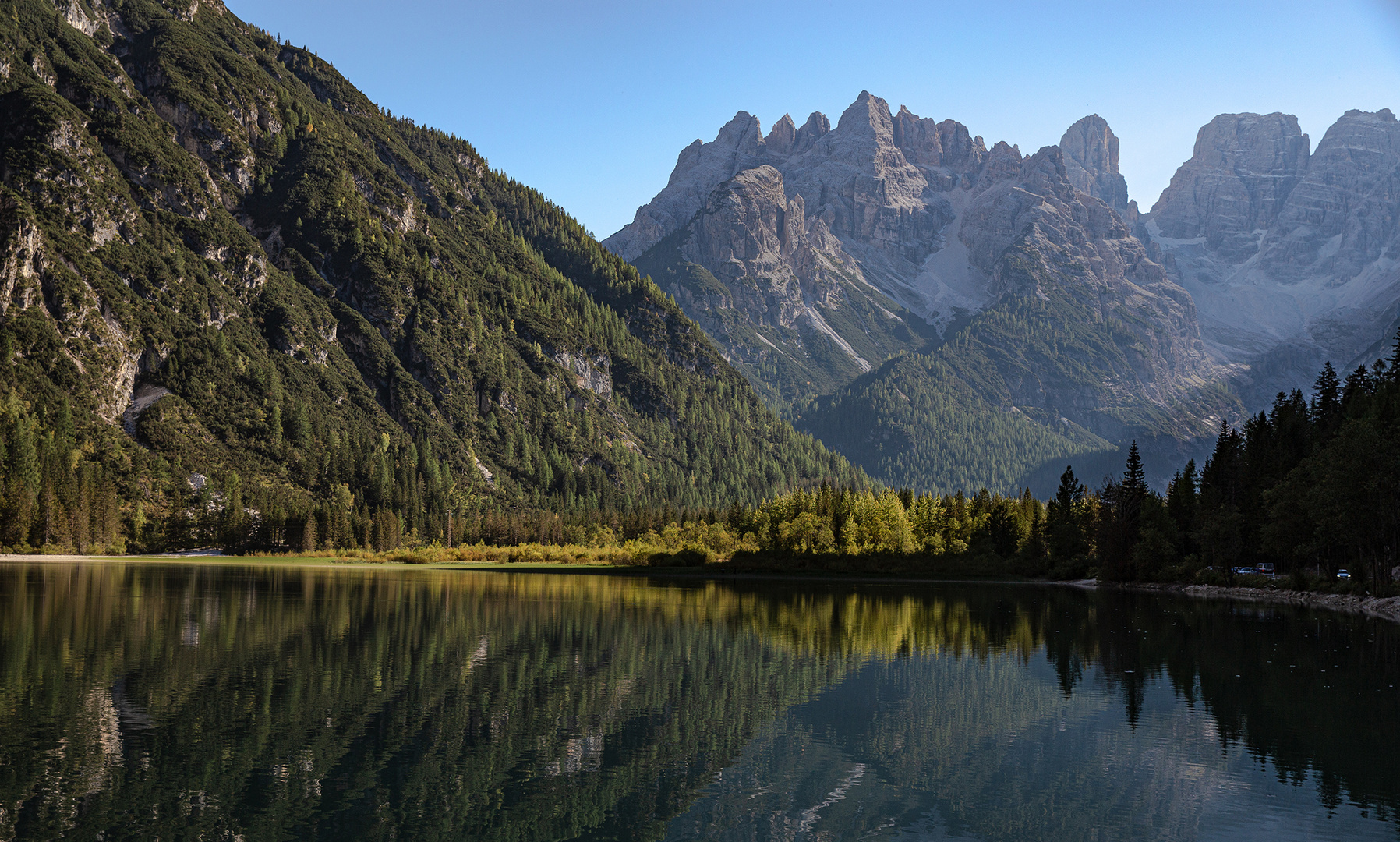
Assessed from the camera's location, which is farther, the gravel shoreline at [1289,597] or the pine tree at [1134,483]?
the pine tree at [1134,483]

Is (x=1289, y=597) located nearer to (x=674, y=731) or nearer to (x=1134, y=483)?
(x=1134, y=483)

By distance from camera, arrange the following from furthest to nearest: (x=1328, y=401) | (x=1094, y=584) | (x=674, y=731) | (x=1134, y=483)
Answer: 1. (x=1134, y=483)
2. (x=1094, y=584)
3. (x=1328, y=401)
4. (x=674, y=731)

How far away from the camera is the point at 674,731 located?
33781 millimetres

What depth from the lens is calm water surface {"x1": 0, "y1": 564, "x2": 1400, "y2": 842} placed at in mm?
24188

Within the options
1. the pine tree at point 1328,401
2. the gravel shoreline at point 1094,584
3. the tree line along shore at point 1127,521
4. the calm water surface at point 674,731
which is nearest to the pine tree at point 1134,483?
the tree line along shore at point 1127,521

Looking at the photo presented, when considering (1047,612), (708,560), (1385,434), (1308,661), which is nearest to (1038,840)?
(1308,661)

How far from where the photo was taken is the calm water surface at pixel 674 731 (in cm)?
2419

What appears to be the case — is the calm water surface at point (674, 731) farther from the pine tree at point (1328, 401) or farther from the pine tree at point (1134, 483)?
the pine tree at point (1134, 483)

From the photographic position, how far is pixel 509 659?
4881 cm

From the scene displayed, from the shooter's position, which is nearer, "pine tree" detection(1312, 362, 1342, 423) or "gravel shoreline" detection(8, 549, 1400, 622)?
"gravel shoreline" detection(8, 549, 1400, 622)

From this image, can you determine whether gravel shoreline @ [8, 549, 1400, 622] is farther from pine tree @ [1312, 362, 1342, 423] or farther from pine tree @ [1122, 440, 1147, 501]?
pine tree @ [1312, 362, 1342, 423]

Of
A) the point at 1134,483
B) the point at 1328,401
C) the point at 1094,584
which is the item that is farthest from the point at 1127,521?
the point at 1328,401

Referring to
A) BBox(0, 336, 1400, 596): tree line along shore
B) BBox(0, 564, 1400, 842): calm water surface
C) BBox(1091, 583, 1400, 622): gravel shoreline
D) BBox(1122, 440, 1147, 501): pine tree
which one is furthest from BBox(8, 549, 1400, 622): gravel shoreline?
BBox(0, 564, 1400, 842): calm water surface

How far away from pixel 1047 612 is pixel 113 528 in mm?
183353
